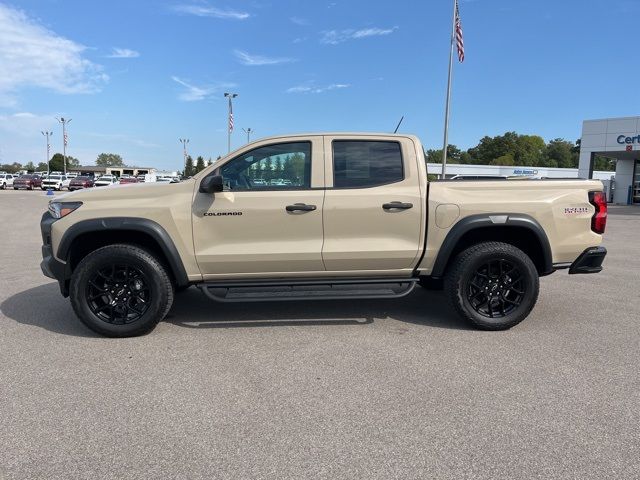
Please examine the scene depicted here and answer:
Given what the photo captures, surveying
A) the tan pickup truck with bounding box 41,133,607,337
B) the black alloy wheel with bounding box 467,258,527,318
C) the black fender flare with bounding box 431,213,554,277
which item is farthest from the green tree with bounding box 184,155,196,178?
the black alloy wheel with bounding box 467,258,527,318

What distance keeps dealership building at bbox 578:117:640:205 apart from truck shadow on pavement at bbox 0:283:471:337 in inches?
1194

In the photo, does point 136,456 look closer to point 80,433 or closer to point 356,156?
point 80,433

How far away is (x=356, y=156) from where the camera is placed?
15.9ft

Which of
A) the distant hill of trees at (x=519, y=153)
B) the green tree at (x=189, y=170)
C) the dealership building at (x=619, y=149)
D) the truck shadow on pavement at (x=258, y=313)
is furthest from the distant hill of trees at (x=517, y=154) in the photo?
the truck shadow on pavement at (x=258, y=313)

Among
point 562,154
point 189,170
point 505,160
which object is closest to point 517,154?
point 505,160

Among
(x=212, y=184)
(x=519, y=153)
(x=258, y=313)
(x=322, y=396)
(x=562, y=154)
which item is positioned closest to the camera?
(x=322, y=396)

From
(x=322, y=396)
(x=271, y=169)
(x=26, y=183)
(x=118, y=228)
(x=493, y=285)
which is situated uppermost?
(x=271, y=169)

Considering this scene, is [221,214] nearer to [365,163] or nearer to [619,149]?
[365,163]

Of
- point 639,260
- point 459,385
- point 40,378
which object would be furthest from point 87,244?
point 639,260

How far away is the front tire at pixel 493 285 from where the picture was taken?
15.5ft

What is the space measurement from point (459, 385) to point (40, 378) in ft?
10.4

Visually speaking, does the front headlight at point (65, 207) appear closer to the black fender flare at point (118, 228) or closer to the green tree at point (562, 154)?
the black fender flare at point (118, 228)

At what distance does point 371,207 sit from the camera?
465cm

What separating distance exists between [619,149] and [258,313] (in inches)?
1276
